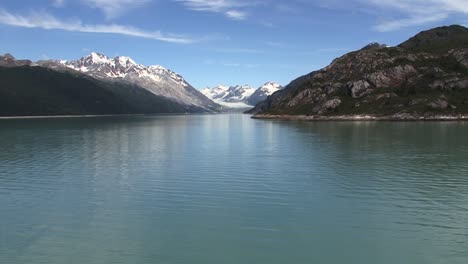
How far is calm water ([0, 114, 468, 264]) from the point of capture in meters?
32.0

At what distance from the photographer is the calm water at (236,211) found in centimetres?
3195

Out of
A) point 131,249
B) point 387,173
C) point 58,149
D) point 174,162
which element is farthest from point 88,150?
point 131,249

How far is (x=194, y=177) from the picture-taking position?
64.6m

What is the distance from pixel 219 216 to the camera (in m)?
42.0

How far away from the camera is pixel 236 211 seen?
144ft

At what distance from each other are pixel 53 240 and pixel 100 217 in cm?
737

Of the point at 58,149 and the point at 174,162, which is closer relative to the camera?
the point at 174,162

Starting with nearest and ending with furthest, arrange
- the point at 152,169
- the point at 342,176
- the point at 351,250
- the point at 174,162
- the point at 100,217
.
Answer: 1. the point at 351,250
2. the point at 100,217
3. the point at 342,176
4. the point at 152,169
5. the point at 174,162

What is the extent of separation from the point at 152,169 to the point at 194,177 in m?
11.2

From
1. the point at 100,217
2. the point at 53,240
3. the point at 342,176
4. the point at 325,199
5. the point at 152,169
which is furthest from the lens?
the point at 152,169

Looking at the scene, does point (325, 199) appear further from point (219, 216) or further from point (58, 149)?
point (58, 149)

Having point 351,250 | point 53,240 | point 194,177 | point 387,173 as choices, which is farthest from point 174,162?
point 351,250

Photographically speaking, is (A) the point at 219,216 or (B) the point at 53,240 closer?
(B) the point at 53,240

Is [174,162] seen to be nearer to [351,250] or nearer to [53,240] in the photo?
→ [53,240]
